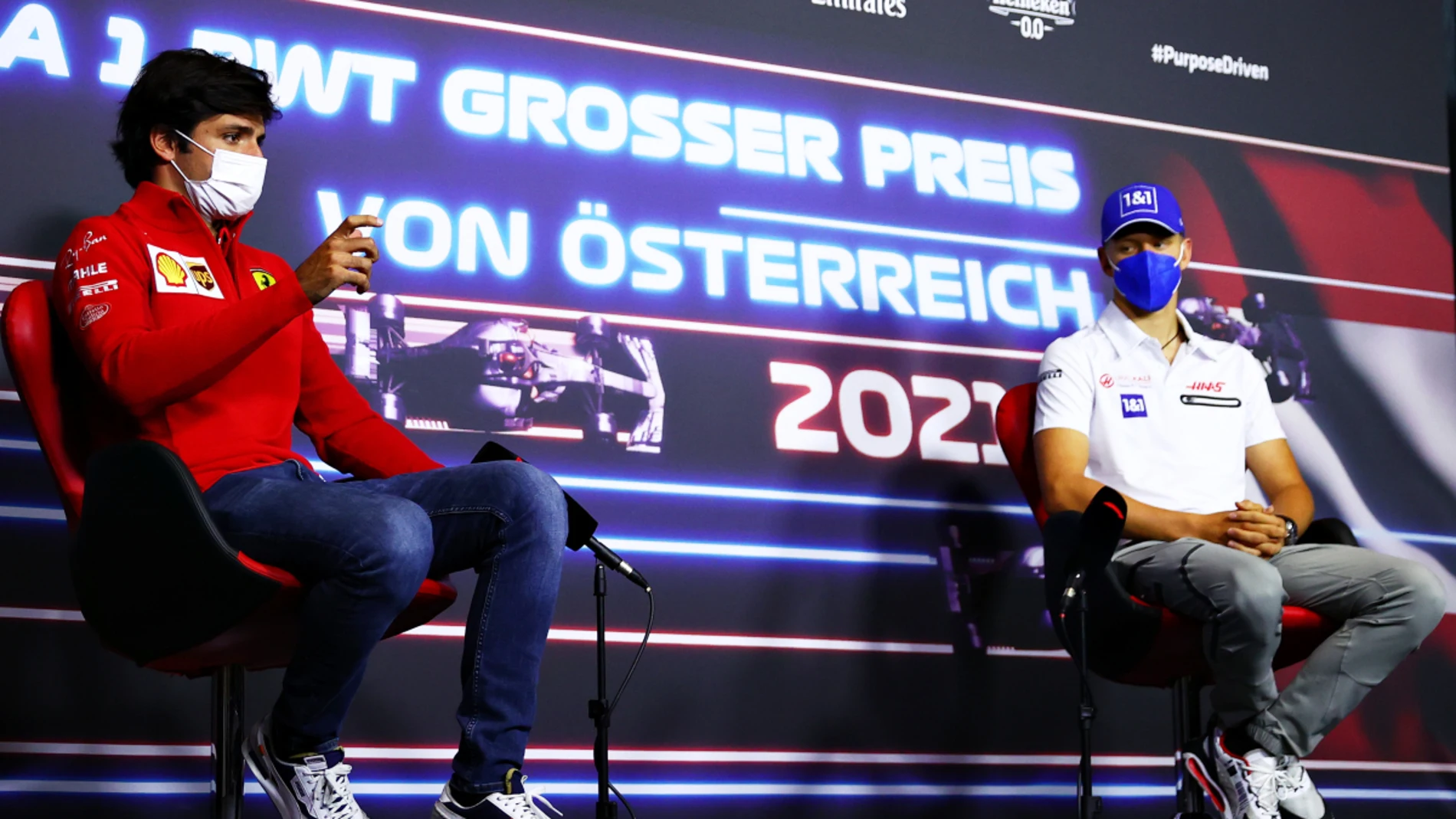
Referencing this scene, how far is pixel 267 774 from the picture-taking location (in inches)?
76.7

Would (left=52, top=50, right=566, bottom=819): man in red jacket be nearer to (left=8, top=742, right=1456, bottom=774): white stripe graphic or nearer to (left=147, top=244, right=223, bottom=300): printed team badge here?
(left=147, top=244, right=223, bottom=300): printed team badge

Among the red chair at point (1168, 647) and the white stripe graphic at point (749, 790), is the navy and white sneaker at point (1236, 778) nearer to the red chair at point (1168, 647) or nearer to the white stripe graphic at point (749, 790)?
the red chair at point (1168, 647)

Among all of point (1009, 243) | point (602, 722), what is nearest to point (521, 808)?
point (602, 722)

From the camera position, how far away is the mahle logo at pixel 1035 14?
3650mm

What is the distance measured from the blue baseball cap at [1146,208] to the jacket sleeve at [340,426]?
1.61m

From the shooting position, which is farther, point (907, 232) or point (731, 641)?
point (907, 232)

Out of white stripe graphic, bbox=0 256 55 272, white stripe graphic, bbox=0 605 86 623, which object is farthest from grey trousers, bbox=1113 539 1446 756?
white stripe graphic, bbox=0 256 55 272

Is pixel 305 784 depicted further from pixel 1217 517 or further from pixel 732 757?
pixel 1217 517

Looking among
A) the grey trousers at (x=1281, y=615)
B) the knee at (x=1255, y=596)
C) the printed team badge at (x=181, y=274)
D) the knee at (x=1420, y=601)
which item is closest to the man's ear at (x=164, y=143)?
the printed team badge at (x=181, y=274)

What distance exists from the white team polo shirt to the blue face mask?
69mm

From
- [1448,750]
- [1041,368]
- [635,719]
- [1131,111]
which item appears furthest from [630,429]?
[1448,750]

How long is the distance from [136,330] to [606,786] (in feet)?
3.30

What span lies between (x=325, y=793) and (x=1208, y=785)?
61.8 inches

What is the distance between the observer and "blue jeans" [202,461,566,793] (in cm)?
186
